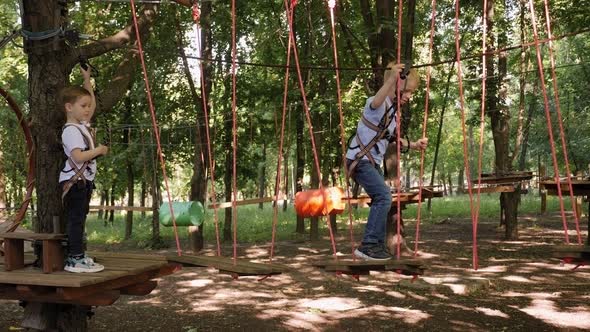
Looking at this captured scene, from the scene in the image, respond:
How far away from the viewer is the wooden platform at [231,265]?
416 centimetres

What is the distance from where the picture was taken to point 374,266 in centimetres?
412

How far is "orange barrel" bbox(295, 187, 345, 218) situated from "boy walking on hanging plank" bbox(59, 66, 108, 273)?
5530mm

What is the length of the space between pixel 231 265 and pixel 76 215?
3.86 feet

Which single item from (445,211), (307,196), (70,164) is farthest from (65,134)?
(445,211)

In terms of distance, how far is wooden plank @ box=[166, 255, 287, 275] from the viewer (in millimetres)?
4162

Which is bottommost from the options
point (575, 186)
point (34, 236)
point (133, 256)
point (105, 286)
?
point (105, 286)

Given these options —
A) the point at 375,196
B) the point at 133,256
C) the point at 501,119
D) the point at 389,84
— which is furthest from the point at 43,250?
the point at 501,119

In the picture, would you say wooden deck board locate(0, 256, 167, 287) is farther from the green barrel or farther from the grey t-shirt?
the green barrel

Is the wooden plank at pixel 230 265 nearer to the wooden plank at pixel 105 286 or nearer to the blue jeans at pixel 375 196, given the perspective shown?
the wooden plank at pixel 105 286

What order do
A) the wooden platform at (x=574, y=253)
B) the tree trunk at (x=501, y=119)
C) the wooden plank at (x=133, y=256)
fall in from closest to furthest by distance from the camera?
1. the wooden platform at (x=574, y=253)
2. the wooden plank at (x=133, y=256)
3. the tree trunk at (x=501, y=119)

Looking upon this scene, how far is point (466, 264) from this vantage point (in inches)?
432

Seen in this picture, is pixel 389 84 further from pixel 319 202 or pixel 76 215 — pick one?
pixel 319 202

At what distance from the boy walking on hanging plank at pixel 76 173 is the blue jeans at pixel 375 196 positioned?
6.63 ft

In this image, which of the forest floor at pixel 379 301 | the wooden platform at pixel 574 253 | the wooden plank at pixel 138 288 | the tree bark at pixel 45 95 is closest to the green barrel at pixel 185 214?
the forest floor at pixel 379 301
